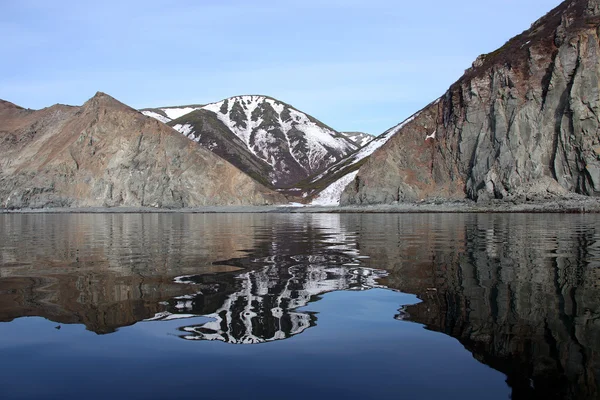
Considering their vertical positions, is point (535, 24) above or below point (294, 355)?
above

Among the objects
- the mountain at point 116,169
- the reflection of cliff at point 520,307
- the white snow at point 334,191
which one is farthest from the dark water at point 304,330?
the white snow at point 334,191

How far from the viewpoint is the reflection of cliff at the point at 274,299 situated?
858 cm

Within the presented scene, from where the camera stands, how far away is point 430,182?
96312 mm

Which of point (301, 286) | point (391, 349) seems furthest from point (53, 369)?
point (301, 286)

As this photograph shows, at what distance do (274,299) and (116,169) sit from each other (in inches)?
4767

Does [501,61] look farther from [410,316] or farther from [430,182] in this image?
[410,316]

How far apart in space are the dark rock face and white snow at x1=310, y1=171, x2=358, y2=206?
5388cm

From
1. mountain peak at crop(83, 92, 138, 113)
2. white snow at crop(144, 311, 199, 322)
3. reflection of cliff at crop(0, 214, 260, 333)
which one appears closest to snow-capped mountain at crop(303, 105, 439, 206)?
mountain peak at crop(83, 92, 138, 113)

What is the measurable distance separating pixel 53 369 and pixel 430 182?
9400cm

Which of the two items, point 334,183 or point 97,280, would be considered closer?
point 97,280

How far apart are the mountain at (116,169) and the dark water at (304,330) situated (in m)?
109

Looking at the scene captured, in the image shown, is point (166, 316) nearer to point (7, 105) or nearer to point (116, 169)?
point (116, 169)

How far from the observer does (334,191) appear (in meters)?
165

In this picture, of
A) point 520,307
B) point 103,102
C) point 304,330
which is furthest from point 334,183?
point 304,330
